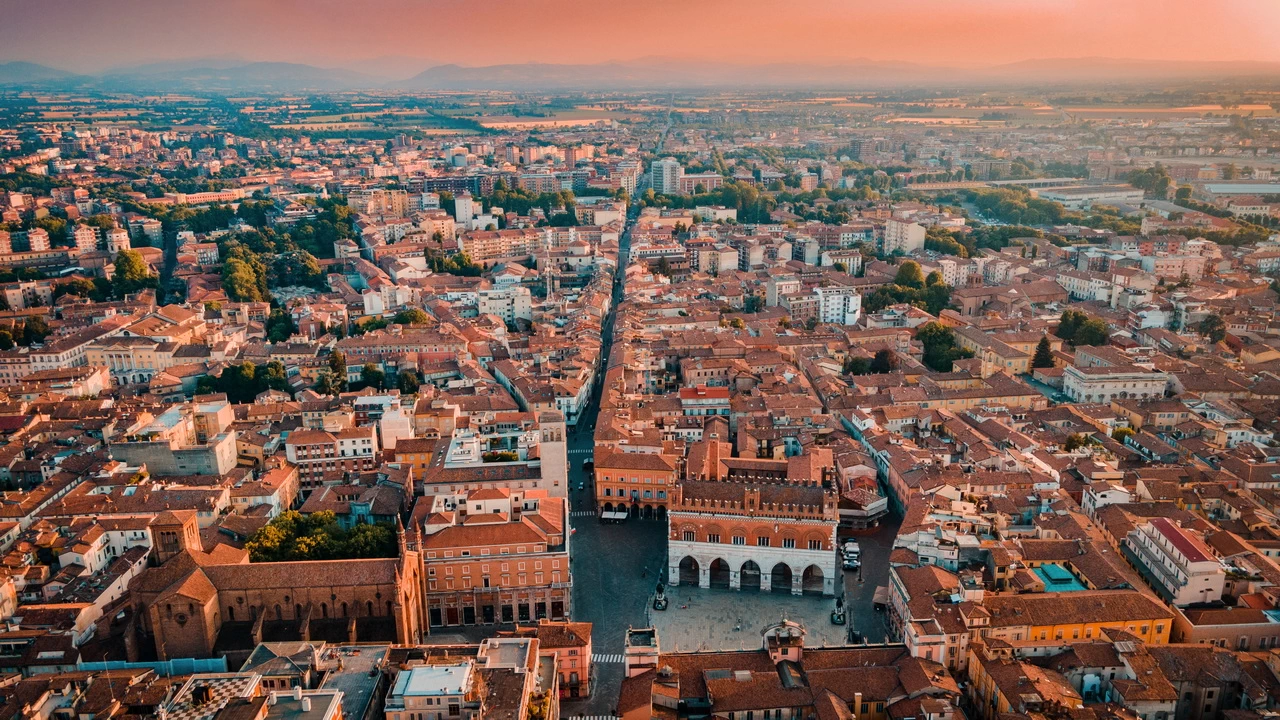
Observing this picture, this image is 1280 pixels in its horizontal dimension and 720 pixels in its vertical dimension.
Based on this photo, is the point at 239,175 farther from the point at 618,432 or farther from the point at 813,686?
the point at 813,686

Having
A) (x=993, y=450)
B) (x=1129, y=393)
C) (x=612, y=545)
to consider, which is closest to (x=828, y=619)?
(x=612, y=545)

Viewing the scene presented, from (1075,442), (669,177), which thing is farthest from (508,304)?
(669,177)

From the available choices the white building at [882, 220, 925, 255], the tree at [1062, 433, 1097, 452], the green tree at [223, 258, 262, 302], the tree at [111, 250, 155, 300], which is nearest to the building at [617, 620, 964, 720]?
the tree at [1062, 433, 1097, 452]

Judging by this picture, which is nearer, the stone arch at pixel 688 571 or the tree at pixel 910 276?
the stone arch at pixel 688 571

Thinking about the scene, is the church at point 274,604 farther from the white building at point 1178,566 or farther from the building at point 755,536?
the white building at point 1178,566

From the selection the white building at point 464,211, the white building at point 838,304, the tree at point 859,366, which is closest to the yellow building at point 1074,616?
the tree at point 859,366

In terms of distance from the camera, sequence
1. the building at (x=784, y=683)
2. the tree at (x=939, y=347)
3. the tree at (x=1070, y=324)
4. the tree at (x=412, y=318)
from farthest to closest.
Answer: the tree at (x=412, y=318) < the tree at (x=1070, y=324) < the tree at (x=939, y=347) < the building at (x=784, y=683)

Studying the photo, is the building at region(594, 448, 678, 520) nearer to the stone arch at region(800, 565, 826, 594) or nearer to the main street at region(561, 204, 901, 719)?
the main street at region(561, 204, 901, 719)
